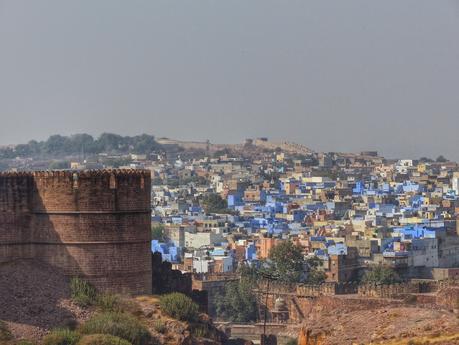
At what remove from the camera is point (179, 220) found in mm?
99500

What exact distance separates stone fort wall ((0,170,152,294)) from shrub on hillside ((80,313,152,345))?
1.81 metres

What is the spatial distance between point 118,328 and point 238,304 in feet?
106

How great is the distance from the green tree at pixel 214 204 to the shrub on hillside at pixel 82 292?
81.2 metres

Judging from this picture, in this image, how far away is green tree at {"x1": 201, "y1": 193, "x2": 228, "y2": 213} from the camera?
373ft

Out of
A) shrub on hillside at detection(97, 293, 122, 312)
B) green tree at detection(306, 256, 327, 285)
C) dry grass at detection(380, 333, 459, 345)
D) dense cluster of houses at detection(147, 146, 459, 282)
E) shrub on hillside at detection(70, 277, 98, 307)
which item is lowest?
green tree at detection(306, 256, 327, 285)

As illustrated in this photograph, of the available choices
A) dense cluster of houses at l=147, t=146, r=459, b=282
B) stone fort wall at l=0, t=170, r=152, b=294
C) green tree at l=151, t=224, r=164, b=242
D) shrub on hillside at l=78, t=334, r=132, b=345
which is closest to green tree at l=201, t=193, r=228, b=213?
dense cluster of houses at l=147, t=146, r=459, b=282

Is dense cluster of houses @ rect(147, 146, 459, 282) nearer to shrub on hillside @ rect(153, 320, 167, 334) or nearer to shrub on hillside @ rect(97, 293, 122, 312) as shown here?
shrub on hillside @ rect(97, 293, 122, 312)

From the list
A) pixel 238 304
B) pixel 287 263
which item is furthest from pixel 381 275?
pixel 238 304

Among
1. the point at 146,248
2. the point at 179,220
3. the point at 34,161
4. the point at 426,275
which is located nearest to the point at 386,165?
the point at 34,161

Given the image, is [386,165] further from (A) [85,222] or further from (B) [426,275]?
(A) [85,222]

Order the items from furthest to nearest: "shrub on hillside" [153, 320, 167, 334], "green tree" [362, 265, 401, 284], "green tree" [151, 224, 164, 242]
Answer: "green tree" [151, 224, 164, 242], "green tree" [362, 265, 401, 284], "shrub on hillside" [153, 320, 167, 334]

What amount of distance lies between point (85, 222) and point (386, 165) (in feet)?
468

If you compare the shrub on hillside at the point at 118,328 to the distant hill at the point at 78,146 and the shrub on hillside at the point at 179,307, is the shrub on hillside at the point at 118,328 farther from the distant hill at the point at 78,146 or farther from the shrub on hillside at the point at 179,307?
the distant hill at the point at 78,146

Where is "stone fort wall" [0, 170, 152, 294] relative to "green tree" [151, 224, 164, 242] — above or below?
above
